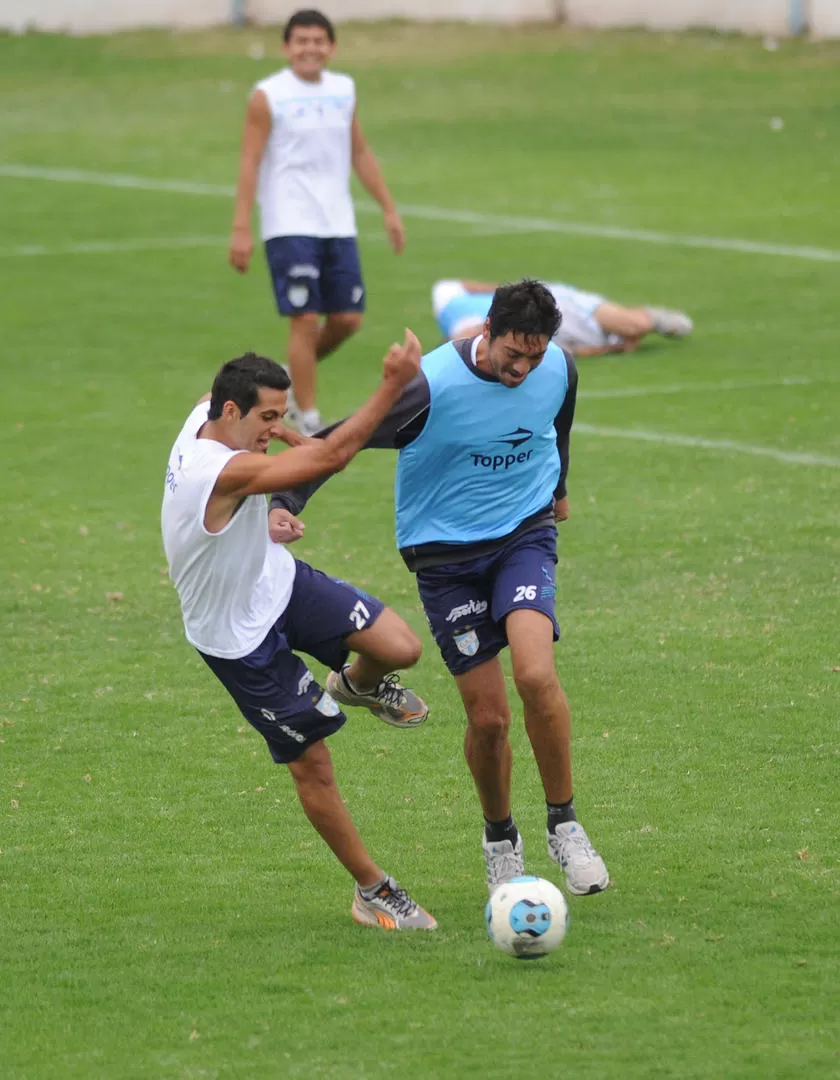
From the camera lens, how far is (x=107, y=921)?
686cm

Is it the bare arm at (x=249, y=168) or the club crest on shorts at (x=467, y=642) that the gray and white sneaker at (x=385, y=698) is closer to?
the club crest on shorts at (x=467, y=642)

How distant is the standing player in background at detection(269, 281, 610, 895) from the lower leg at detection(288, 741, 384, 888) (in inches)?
17.8

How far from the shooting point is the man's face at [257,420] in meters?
6.40

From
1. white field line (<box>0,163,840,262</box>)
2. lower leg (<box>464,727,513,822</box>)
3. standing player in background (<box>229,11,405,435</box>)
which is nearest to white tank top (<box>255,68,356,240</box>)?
standing player in background (<box>229,11,405,435</box>)

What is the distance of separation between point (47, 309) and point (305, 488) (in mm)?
12684

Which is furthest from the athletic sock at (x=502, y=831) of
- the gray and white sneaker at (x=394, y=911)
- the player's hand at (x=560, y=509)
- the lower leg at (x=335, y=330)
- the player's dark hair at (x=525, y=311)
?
the lower leg at (x=335, y=330)

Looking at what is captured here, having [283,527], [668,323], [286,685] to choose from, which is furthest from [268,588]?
[668,323]

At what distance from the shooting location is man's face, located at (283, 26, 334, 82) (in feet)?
46.3

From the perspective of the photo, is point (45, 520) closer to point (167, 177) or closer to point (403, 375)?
point (403, 375)

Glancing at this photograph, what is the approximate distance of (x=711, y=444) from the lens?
44.1 ft

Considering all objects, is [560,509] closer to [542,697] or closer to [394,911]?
[542,697]

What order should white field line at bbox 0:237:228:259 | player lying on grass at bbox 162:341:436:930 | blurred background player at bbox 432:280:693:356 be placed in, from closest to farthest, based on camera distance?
player lying on grass at bbox 162:341:436:930 → blurred background player at bbox 432:280:693:356 → white field line at bbox 0:237:228:259

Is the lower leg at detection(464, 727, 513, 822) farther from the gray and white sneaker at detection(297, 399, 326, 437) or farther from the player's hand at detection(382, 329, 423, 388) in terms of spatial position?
the gray and white sneaker at detection(297, 399, 326, 437)

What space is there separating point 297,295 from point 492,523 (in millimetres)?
7266
